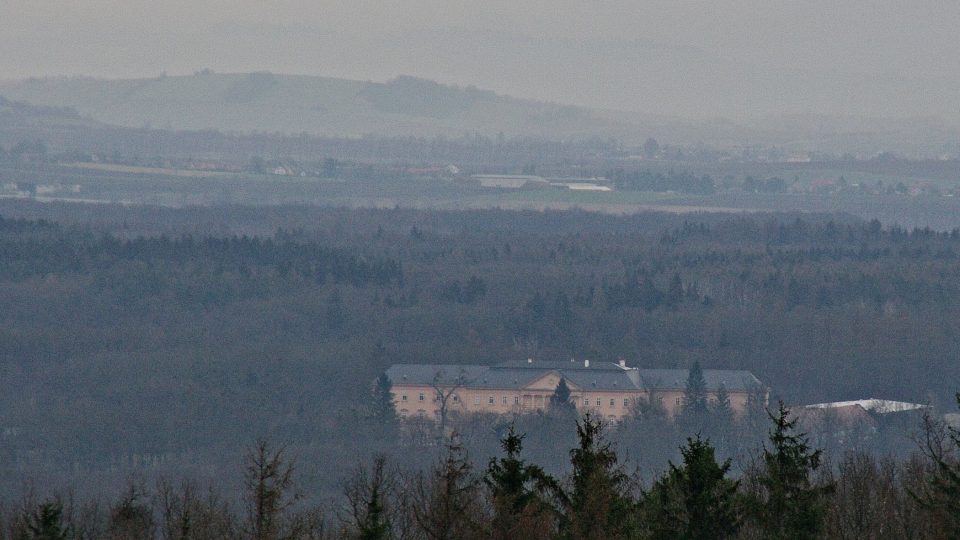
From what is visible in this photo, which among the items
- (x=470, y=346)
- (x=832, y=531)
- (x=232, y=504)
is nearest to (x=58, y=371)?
(x=470, y=346)

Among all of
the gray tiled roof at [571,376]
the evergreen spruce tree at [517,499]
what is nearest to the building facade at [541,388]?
the gray tiled roof at [571,376]

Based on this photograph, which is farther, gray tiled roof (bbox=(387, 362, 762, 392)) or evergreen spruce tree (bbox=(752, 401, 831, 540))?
gray tiled roof (bbox=(387, 362, 762, 392))

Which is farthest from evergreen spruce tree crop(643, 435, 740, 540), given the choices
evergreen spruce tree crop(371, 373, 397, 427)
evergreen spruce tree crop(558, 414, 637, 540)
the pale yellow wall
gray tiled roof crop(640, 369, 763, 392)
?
gray tiled roof crop(640, 369, 763, 392)

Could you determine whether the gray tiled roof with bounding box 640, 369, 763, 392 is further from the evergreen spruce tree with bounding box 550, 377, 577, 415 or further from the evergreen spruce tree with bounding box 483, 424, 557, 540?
the evergreen spruce tree with bounding box 483, 424, 557, 540

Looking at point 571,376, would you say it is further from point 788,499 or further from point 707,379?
point 788,499

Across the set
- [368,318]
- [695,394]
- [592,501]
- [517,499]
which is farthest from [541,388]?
[592,501]

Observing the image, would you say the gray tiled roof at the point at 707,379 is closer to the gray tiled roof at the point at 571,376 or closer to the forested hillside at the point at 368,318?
the gray tiled roof at the point at 571,376

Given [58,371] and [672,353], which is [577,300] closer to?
[672,353]
